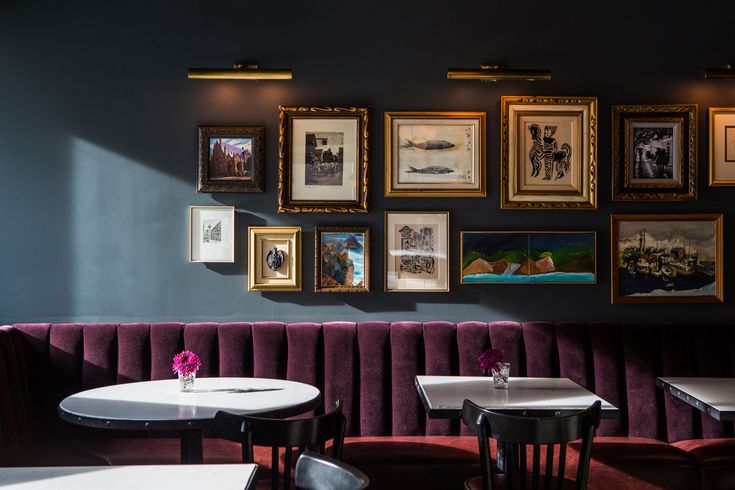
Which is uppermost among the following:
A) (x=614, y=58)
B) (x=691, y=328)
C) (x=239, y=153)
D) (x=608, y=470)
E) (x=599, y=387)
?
(x=614, y=58)

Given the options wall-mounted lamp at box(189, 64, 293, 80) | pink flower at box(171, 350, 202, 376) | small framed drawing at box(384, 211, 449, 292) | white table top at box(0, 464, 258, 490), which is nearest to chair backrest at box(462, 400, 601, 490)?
white table top at box(0, 464, 258, 490)

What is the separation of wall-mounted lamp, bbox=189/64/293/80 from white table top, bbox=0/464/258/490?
9.19 feet

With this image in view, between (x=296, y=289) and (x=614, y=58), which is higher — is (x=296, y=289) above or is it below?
below

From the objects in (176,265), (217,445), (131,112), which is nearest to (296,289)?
(176,265)

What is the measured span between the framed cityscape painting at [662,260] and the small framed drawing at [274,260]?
2.05 m

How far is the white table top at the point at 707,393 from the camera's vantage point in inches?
126

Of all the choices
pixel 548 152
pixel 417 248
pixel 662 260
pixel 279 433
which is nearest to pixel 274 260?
pixel 417 248

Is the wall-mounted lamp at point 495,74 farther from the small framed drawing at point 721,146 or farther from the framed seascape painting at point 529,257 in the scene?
the small framed drawing at point 721,146

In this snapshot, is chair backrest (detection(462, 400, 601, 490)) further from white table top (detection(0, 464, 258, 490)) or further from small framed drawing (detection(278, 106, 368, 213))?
small framed drawing (detection(278, 106, 368, 213))

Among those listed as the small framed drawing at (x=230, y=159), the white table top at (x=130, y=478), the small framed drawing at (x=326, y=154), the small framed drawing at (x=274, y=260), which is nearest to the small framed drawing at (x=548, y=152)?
the small framed drawing at (x=326, y=154)

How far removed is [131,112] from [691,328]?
3.81 m

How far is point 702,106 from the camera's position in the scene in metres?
4.61

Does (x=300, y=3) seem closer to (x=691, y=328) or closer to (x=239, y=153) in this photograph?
(x=239, y=153)

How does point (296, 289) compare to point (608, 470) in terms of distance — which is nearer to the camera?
point (608, 470)
